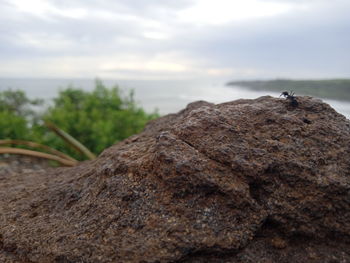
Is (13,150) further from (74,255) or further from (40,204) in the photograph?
(74,255)

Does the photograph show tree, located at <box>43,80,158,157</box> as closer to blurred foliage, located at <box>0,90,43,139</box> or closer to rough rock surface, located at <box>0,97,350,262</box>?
blurred foliage, located at <box>0,90,43,139</box>

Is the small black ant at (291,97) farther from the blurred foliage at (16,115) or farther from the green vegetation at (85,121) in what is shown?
the blurred foliage at (16,115)

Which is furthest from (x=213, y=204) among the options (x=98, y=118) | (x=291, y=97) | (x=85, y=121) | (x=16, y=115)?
(x=16, y=115)

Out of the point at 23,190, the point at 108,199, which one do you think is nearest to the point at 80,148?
the point at 23,190

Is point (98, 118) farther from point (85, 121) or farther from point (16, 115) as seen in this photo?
point (16, 115)

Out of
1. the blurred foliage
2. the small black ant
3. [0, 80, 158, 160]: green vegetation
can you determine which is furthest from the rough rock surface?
the blurred foliage
